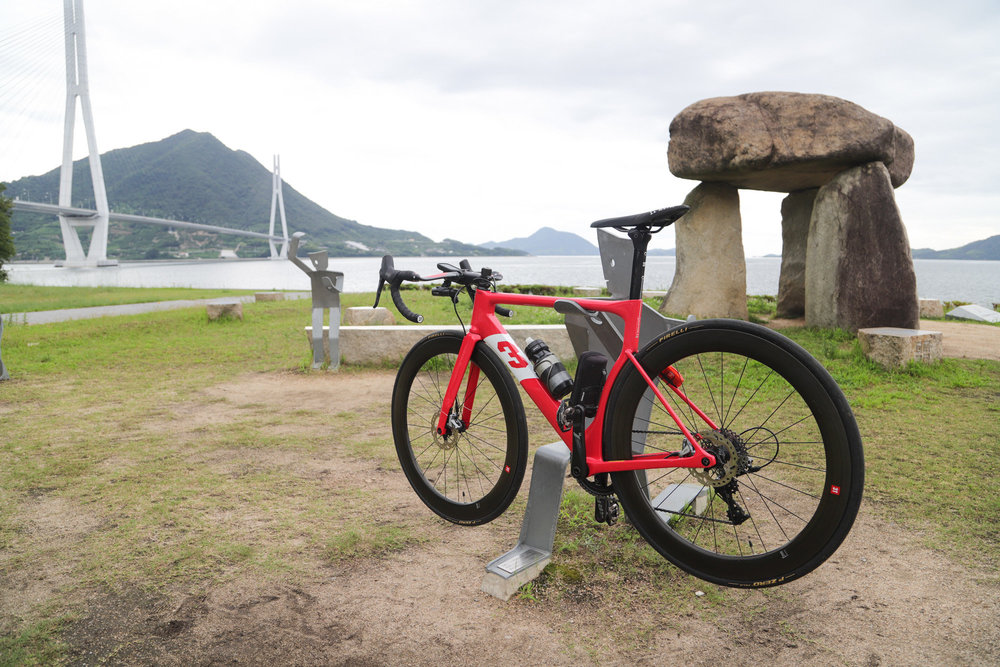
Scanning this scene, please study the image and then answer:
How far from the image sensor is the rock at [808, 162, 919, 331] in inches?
285

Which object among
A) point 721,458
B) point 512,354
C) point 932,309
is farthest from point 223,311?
point 932,309

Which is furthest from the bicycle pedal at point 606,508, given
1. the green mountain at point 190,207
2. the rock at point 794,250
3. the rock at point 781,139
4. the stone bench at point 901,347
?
the green mountain at point 190,207

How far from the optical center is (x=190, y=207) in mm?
101188

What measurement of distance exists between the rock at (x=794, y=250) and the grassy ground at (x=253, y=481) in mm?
2650

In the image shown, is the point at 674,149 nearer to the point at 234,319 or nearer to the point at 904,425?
the point at 904,425

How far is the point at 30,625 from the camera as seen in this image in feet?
6.93

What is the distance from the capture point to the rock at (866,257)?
725 centimetres

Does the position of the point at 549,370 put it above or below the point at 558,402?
above

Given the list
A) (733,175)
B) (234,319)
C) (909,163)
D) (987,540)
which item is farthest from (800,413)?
(234,319)

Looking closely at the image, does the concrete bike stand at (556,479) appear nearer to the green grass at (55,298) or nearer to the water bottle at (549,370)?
the water bottle at (549,370)

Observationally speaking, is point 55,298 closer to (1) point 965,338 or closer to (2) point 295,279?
(1) point 965,338

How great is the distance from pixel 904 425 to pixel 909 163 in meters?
5.47

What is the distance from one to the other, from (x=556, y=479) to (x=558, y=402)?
32 centimetres

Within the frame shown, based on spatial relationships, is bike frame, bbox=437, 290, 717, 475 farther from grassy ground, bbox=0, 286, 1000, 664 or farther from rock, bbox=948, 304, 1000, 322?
rock, bbox=948, 304, 1000, 322
